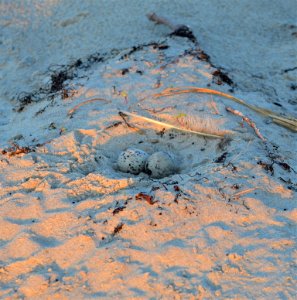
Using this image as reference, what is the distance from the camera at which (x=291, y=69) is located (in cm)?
546

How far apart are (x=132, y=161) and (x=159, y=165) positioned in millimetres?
240

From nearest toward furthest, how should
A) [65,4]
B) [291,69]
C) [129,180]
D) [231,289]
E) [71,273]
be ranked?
1. [231,289]
2. [71,273]
3. [129,180]
4. [291,69]
5. [65,4]

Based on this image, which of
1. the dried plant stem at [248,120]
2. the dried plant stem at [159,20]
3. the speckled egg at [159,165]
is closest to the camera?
the speckled egg at [159,165]

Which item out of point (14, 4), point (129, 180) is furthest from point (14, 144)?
point (14, 4)

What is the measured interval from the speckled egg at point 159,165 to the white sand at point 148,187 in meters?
0.14

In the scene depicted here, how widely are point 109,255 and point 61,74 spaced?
3.27 metres

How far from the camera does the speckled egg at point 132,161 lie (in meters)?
3.57

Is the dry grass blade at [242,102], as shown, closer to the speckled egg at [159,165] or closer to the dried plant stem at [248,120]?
the dried plant stem at [248,120]

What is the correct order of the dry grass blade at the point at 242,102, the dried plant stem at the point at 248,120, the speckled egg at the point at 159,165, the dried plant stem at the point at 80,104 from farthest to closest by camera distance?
the dried plant stem at the point at 80,104 → the dry grass blade at the point at 242,102 → the dried plant stem at the point at 248,120 → the speckled egg at the point at 159,165

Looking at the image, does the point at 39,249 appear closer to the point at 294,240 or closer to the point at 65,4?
the point at 294,240

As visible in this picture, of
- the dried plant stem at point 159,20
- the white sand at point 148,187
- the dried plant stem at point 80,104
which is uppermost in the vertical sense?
the dried plant stem at point 159,20

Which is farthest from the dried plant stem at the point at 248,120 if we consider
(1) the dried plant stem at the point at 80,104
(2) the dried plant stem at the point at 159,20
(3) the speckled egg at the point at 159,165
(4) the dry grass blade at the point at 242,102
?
(2) the dried plant stem at the point at 159,20

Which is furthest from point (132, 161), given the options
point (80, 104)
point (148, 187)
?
point (80, 104)

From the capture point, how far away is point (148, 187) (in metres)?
3.31
